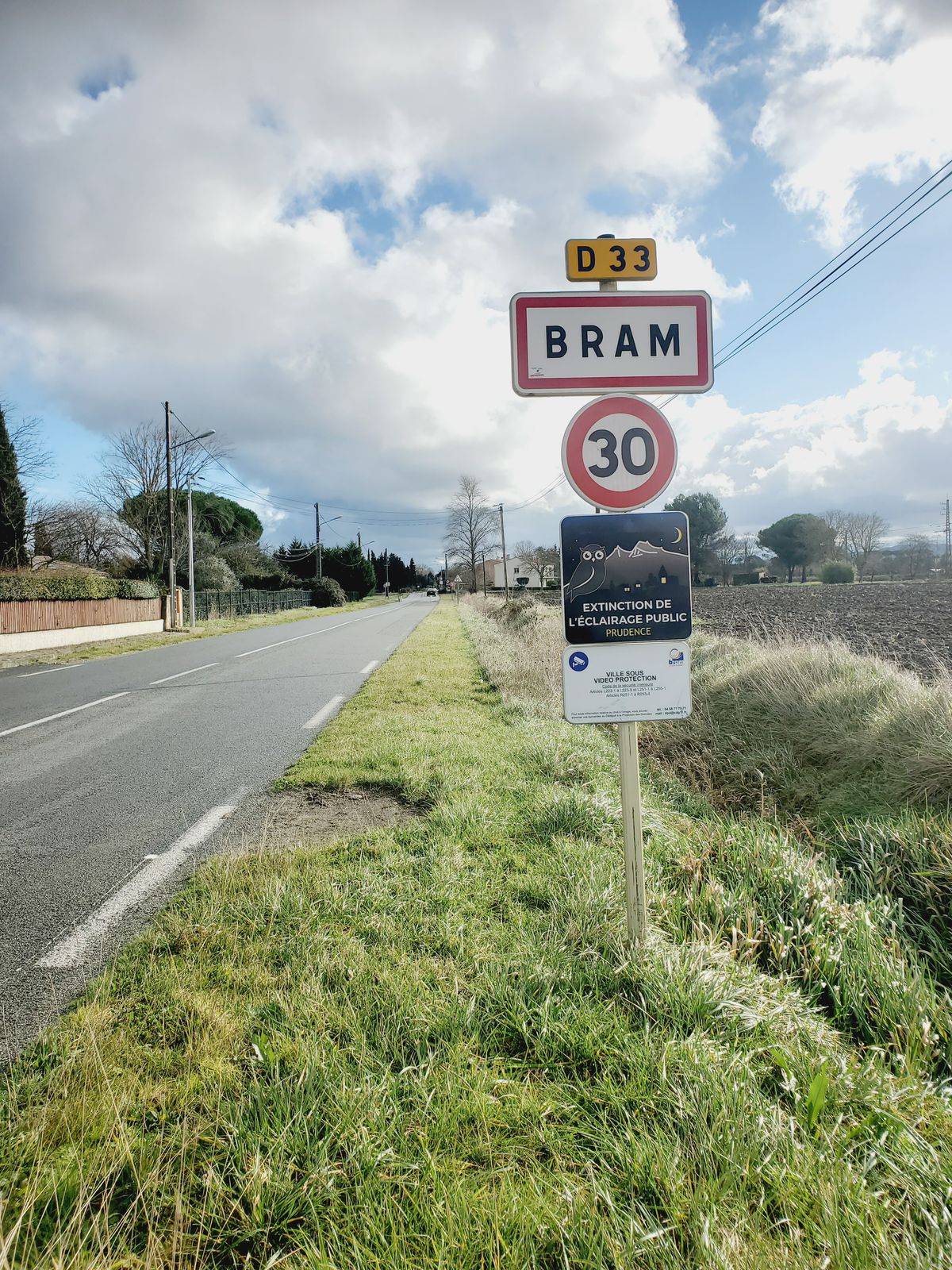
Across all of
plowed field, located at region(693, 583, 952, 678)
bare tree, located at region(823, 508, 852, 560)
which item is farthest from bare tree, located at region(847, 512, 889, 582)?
plowed field, located at region(693, 583, 952, 678)

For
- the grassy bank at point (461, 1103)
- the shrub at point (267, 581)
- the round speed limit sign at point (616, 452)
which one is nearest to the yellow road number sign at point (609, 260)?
the round speed limit sign at point (616, 452)

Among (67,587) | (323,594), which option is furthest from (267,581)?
(67,587)

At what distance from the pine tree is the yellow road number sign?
32.4 metres

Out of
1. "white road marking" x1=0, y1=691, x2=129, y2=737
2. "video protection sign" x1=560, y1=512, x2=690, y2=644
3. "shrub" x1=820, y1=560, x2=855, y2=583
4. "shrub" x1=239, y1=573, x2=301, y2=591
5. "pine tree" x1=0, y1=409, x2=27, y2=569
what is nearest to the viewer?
"video protection sign" x1=560, y1=512, x2=690, y2=644

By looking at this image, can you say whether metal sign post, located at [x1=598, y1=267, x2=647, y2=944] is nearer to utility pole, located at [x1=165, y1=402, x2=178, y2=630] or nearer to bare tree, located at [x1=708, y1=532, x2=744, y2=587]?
utility pole, located at [x1=165, y1=402, x2=178, y2=630]

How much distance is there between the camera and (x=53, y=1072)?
210 cm

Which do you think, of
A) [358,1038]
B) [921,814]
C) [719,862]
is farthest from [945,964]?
[358,1038]

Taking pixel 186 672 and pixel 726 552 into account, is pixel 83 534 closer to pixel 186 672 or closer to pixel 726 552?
pixel 186 672

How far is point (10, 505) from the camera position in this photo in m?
28.9

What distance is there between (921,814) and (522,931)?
3287 millimetres

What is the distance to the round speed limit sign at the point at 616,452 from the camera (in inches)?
109

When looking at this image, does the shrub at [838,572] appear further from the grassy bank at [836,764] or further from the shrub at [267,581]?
the grassy bank at [836,764]

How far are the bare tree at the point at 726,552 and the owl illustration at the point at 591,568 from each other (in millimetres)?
85938

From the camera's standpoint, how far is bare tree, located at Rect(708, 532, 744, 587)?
84.2 metres
